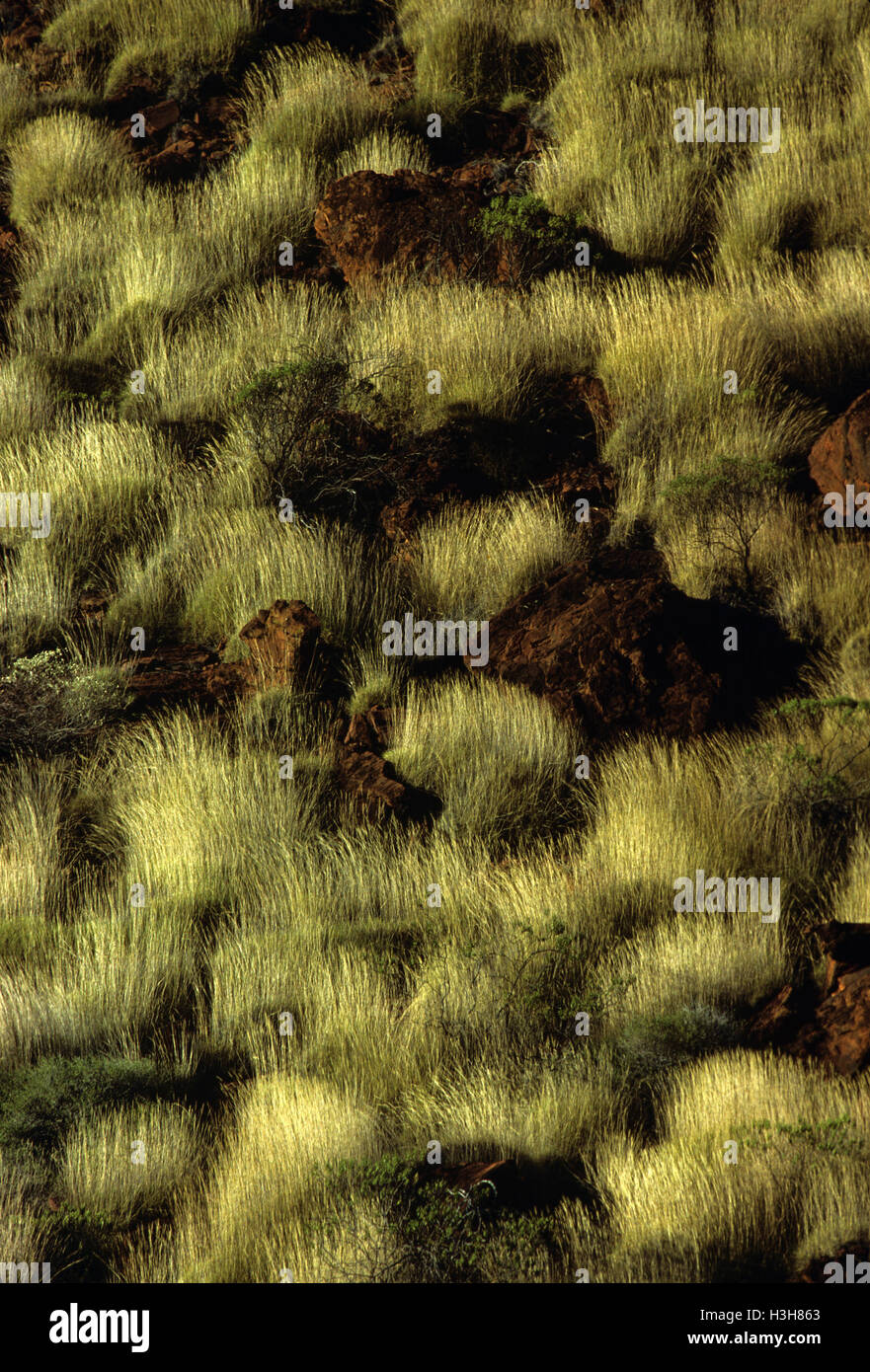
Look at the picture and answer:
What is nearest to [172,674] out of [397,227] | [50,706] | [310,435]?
[50,706]

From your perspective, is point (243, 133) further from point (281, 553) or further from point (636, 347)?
point (281, 553)

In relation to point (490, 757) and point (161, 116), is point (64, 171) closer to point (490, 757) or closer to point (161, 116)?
point (161, 116)

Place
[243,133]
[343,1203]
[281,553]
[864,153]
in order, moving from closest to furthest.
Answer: [343,1203] < [281,553] < [864,153] < [243,133]

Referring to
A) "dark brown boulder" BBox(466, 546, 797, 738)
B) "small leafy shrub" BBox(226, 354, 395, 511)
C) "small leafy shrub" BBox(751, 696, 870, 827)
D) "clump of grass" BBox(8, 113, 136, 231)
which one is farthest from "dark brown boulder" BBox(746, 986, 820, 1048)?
"clump of grass" BBox(8, 113, 136, 231)

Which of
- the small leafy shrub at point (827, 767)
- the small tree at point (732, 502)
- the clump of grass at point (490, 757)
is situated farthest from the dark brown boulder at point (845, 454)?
the clump of grass at point (490, 757)

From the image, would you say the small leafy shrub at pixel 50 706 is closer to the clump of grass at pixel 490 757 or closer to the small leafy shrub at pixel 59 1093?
the clump of grass at pixel 490 757
